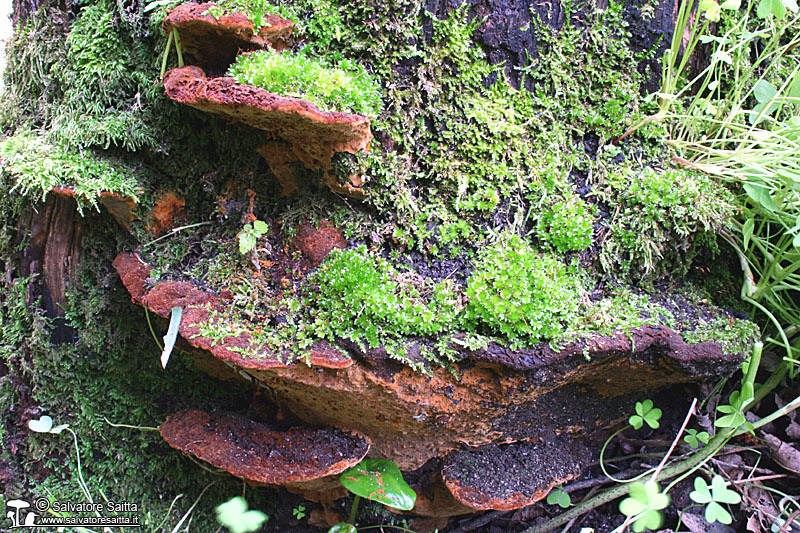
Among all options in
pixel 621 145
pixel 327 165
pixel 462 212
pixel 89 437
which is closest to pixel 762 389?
pixel 621 145

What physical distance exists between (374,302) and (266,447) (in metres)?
0.72

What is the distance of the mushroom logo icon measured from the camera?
86.4 inches

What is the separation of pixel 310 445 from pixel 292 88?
1.33m

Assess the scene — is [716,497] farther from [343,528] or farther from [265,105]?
[265,105]

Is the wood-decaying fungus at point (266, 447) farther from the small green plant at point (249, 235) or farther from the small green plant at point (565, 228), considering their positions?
the small green plant at point (565, 228)

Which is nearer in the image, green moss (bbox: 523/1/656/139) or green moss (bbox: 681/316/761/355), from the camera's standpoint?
green moss (bbox: 681/316/761/355)

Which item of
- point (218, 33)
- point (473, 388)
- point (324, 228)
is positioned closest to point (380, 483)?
point (473, 388)

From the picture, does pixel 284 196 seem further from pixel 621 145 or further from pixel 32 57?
pixel 621 145

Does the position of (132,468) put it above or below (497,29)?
below

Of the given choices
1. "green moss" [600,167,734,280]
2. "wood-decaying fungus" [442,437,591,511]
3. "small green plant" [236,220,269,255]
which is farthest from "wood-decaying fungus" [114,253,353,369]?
"green moss" [600,167,734,280]

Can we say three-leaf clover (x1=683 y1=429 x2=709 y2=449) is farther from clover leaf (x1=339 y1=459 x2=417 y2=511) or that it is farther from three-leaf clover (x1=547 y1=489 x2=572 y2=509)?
clover leaf (x1=339 y1=459 x2=417 y2=511)

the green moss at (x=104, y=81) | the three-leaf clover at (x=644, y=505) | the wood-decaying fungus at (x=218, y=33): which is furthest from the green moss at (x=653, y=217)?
the green moss at (x=104, y=81)

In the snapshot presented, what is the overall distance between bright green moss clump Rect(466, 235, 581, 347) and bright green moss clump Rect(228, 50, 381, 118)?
2.43 feet

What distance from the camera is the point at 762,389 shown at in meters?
2.55
